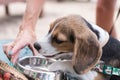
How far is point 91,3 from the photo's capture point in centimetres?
525

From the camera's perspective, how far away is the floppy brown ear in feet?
3.63

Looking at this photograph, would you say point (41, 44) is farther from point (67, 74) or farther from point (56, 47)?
point (67, 74)

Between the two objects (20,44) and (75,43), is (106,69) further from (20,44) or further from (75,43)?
(20,44)

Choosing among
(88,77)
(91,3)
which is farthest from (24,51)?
(91,3)

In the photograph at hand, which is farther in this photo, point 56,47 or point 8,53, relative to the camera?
point 56,47

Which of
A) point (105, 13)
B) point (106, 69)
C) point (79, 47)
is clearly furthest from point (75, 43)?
point (105, 13)

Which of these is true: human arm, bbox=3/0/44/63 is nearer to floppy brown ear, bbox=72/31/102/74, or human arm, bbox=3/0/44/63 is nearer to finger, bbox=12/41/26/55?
finger, bbox=12/41/26/55

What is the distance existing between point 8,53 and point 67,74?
25 centimetres

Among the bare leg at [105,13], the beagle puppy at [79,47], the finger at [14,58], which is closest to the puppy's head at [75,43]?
the beagle puppy at [79,47]

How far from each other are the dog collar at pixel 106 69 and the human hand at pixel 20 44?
0.90 feet

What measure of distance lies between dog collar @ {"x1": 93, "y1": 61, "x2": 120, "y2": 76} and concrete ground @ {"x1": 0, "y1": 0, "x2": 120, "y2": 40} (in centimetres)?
199

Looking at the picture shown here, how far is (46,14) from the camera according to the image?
4340 mm

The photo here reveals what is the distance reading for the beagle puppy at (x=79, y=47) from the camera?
112 cm

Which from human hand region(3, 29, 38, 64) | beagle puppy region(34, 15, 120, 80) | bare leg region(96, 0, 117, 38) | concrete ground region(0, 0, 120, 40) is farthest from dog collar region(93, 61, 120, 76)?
concrete ground region(0, 0, 120, 40)
